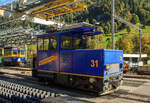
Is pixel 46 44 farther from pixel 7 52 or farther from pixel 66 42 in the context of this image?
pixel 7 52

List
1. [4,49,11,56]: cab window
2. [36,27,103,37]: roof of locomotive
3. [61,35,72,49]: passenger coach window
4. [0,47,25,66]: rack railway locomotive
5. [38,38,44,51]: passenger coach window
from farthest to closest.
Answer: [4,49,11,56]: cab window < [0,47,25,66]: rack railway locomotive < [38,38,44,51]: passenger coach window < [61,35,72,49]: passenger coach window < [36,27,103,37]: roof of locomotive

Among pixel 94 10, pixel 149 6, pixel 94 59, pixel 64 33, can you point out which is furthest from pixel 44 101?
pixel 149 6

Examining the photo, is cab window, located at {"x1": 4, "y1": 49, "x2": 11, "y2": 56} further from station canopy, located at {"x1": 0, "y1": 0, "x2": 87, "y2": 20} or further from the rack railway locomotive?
station canopy, located at {"x1": 0, "y1": 0, "x2": 87, "y2": 20}

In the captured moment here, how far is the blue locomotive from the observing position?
6.97 m

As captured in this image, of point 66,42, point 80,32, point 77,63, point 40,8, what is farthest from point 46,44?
point 40,8

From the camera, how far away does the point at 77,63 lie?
25.4 ft

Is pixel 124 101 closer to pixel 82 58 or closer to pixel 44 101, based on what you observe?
pixel 82 58

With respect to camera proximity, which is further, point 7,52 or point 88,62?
point 7,52

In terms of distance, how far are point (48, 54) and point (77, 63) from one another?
7.45 ft

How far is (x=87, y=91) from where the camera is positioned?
26.4 feet

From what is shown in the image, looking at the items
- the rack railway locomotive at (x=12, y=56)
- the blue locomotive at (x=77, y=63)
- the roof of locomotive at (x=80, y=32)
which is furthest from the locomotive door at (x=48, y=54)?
the rack railway locomotive at (x=12, y=56)

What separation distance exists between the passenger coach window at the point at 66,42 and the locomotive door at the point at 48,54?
0.50 metres

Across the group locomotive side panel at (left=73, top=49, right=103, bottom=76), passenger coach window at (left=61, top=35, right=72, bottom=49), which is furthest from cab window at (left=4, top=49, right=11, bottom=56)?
locomotive side panel at (left=73, top=49, right=103, bottom=76)

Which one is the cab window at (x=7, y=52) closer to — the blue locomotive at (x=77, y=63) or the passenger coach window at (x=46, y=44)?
the blue locomotive at (x=77, y=63)
